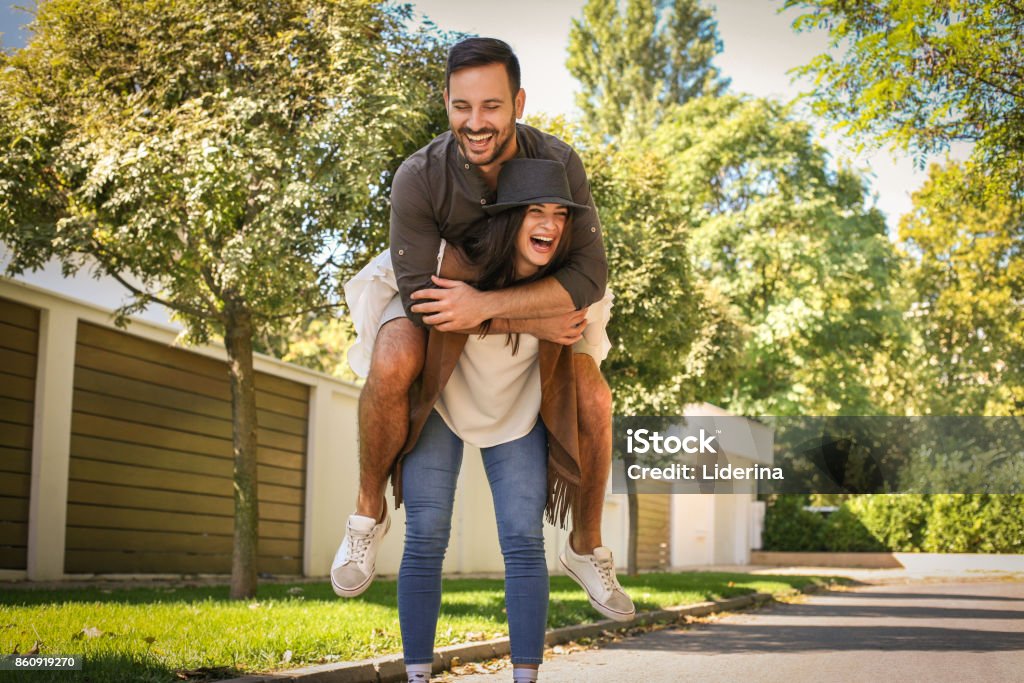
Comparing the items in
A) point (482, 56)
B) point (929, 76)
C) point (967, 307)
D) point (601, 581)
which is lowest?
point (601, 581)

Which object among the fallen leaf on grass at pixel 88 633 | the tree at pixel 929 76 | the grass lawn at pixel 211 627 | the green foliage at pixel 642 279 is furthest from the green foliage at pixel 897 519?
the fallen leaf on grass at pixel 88 633

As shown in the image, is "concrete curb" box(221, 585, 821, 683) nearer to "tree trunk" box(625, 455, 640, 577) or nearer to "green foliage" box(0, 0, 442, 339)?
"green foliage" box(0, 0, 442, 339)

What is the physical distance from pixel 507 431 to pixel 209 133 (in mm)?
6091

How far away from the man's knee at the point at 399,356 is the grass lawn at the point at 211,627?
6.77 ft

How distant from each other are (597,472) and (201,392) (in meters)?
9.85

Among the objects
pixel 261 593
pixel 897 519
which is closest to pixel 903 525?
pixel 897 519

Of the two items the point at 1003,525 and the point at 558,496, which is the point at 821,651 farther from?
the point at 1003,525

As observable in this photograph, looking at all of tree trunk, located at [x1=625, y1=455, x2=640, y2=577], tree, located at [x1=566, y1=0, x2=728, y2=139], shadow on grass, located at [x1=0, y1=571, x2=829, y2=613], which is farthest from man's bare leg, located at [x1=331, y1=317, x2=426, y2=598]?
tree, located at [x1=566, y1=0, x2=728, y2=139]

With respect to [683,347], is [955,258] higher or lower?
higher

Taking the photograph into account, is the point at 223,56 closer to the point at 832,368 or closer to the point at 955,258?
the point at 832,368

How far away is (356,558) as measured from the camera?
355 centimetres

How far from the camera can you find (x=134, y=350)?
11633 millimetres

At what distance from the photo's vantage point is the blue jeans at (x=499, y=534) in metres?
3.42

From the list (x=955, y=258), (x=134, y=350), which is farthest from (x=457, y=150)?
(x=955, y=258)
